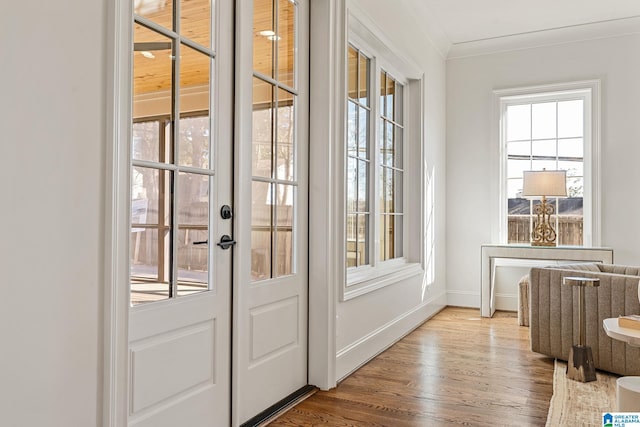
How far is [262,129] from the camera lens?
2.63m

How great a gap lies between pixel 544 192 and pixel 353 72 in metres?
2.40

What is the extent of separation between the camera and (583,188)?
5297mm

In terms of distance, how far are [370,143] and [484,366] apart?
1841 mm

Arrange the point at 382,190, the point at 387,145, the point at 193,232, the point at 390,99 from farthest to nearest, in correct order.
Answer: the point at 390,99
the point at 387,145
the point at 382,190
the point at 193,232

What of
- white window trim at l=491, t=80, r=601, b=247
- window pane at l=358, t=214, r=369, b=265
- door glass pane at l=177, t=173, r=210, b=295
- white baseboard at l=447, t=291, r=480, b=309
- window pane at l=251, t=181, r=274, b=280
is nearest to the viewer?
door glass pane at l=177, t=173, r=210, b=295

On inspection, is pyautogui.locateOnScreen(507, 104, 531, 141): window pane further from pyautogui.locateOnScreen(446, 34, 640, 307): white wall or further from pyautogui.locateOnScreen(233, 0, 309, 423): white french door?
pyautogui.locateOnScreen(233, 0, 309, 423): white french door

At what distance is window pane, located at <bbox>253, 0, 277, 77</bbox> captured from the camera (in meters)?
2.58

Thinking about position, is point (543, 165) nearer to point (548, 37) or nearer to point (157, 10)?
point (548, 37)

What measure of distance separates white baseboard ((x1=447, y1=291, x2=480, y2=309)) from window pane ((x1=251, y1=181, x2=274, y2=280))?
11.8 feet

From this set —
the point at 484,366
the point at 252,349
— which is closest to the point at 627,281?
the point at 484,366

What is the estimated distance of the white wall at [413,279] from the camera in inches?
134

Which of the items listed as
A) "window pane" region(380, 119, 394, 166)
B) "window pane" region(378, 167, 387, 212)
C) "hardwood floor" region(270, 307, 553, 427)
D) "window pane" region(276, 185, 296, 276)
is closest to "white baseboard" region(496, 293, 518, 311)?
"hardwood floor" region(270, 307, 553, 427)

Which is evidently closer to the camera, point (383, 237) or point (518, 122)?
point (383, 237)

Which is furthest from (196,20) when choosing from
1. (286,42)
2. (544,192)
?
(544,192)
